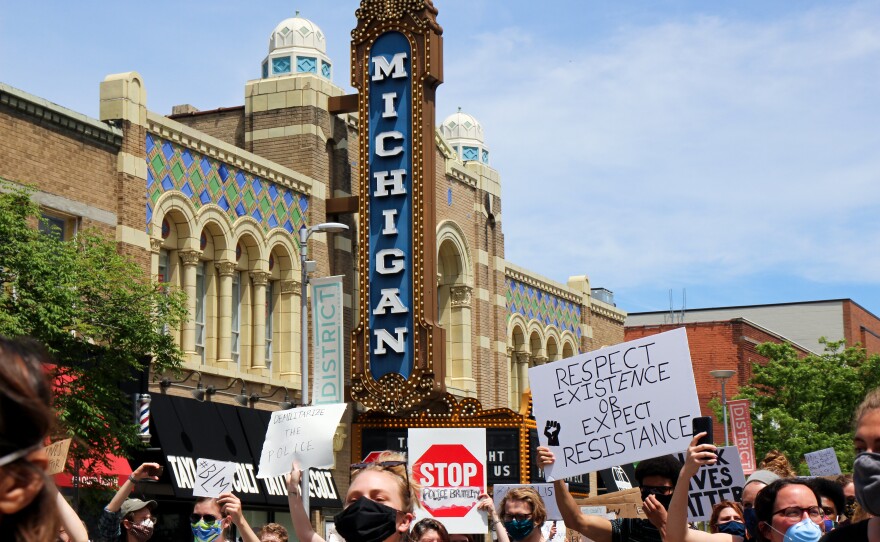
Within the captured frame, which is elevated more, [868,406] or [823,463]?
[823,463]

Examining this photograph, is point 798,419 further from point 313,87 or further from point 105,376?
point 105,376

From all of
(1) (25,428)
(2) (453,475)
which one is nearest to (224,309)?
(2) (453,475)

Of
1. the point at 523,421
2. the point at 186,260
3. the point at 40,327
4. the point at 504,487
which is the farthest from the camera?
the point at 523,421

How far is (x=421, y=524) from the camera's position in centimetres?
769

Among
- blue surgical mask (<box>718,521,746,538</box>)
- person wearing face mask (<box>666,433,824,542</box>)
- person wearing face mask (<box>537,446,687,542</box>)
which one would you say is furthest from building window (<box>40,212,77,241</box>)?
person wearing face mask (<box>666,433,824,542</box>)

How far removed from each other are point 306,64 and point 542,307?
46.0 feet

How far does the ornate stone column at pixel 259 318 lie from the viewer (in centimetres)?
3142

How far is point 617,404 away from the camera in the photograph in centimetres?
821

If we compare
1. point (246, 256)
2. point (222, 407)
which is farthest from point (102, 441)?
point (246, 256)

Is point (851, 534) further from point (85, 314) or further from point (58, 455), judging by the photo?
point (85, 314)

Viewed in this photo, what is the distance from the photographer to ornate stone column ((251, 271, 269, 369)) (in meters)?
31.4

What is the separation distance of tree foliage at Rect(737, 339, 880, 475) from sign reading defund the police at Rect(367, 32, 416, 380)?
71.9 ft

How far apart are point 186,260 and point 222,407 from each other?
3235mm

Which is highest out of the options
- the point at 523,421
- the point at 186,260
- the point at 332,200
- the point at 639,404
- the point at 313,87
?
the point at 313,87
